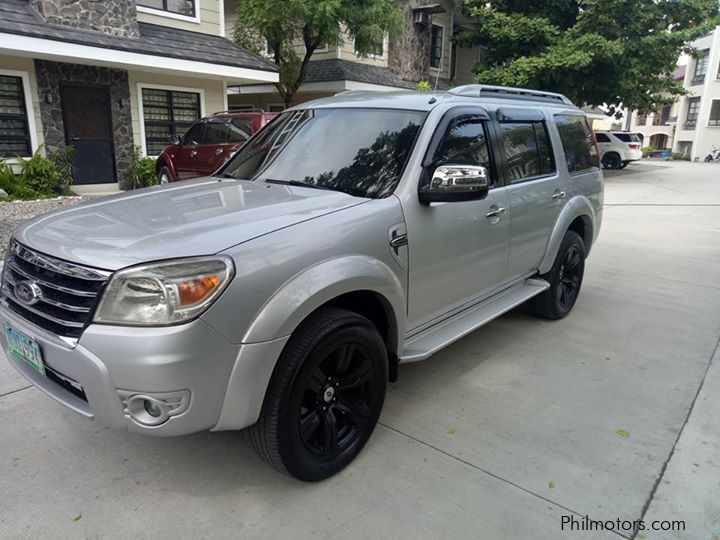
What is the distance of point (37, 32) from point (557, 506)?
10.9 m

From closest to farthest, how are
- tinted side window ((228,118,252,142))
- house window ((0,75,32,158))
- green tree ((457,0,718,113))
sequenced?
tinted side window ((228,118,252,142)), house window ((0,75,32,158)), green tree ((457,0,718,113))

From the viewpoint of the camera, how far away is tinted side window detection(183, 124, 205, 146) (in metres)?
11.0

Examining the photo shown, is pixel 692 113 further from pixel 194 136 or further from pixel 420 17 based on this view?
pixel 194 136

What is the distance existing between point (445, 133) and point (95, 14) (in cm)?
1054

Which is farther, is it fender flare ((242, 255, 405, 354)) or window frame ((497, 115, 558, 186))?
window frame ((497, 115, 558, 186))

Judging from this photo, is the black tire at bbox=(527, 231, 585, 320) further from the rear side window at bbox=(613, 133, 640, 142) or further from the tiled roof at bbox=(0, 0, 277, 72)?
the rear side window at bbox=(613, 133, 640, 142)

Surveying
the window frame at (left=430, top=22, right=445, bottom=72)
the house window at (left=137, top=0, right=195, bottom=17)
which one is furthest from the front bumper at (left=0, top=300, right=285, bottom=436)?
the window frame at (left=430, top=22, right=445, bottom=72)

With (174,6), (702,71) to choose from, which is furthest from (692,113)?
(174,6)

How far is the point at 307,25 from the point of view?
14.3 metres

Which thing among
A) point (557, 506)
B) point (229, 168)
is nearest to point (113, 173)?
point (229, 168)

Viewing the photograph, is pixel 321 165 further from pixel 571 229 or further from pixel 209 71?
pixel 209 71

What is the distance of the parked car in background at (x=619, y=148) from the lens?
2480 centimetres

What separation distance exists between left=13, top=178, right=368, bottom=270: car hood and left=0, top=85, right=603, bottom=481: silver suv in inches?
0.5

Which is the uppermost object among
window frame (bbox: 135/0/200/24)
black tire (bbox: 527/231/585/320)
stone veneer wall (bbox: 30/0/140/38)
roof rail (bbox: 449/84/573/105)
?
window frame (bbox: 135/0/200/24)
